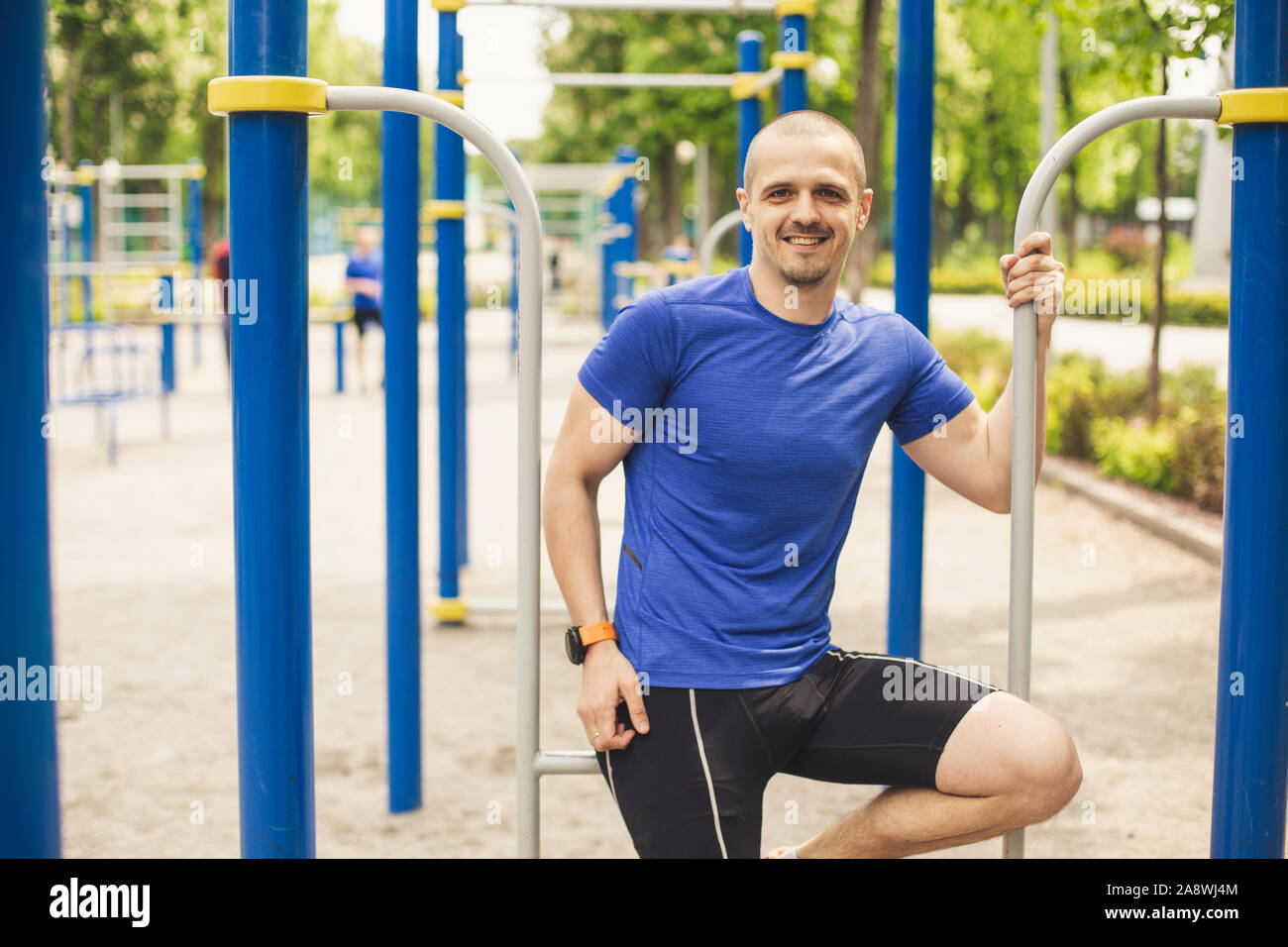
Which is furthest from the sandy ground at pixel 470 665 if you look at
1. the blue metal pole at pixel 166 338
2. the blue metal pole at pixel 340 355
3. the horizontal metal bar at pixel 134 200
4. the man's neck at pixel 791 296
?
the horizontal metal bar at pixel 134 200

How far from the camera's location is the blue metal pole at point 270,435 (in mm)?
2064

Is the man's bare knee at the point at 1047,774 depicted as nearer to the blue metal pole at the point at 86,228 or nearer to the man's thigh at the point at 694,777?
the man's thigh at the point at 694,777

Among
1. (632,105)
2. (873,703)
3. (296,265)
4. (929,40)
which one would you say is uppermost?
(632,105)

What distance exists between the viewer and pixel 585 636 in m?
2.28

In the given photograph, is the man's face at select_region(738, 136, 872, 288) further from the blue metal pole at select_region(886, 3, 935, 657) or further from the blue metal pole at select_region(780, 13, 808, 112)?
the blue metal pole at select_region(780, 13, 808, 112)

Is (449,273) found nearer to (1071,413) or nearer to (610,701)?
(610,701)

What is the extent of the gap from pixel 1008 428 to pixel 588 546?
2.41 ft

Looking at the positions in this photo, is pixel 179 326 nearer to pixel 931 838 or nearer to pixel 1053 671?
pixel 1053 671

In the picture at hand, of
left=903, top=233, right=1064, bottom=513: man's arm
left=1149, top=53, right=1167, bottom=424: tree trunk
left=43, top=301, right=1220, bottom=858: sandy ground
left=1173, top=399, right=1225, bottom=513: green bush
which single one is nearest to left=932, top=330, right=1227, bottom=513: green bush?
left=1173, top=399, right=1225, bottom=513: green bush

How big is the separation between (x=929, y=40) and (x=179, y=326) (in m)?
20.4

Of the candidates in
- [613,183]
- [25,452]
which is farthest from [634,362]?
[613,183]
